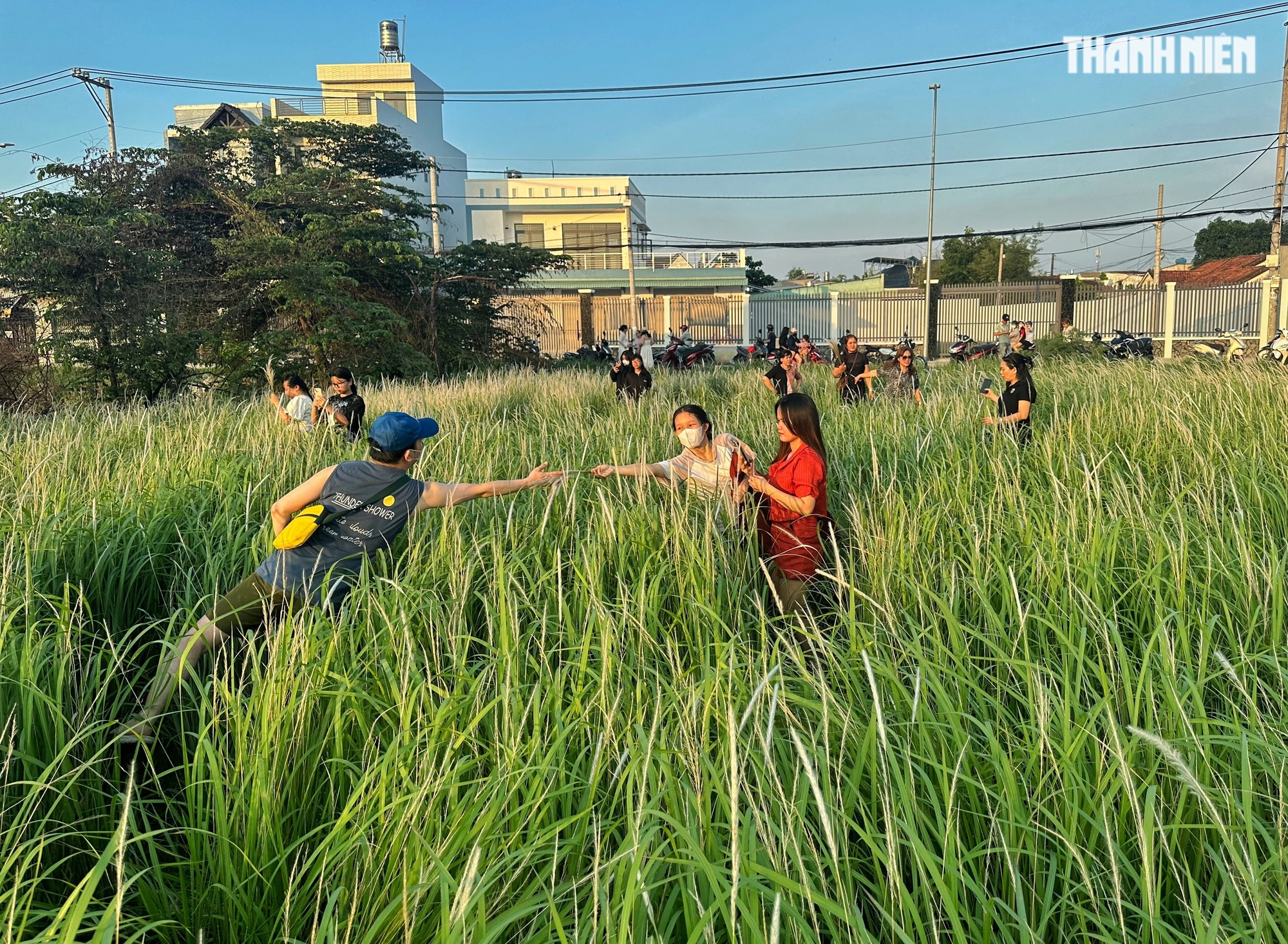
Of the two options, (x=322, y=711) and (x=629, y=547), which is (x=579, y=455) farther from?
(x=322, y=711)

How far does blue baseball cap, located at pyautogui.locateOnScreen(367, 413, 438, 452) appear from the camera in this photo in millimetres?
2994

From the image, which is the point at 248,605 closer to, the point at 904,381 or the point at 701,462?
the point at 701,462

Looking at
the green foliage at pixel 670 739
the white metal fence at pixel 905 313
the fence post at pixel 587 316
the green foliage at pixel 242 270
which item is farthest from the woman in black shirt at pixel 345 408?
the fence post at pixel 587 316

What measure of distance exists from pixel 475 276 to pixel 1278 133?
64.6ft

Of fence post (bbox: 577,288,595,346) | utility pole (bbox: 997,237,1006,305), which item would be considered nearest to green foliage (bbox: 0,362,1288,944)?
fence post (bbox: 577,288,595,346)

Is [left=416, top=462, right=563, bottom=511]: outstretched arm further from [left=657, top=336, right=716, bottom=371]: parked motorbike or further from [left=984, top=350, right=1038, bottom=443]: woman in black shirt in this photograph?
[left=657, top=336, right=716, bottom=371]: parked motorbike

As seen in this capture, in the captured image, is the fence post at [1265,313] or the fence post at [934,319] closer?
the fence post at [1265,313]

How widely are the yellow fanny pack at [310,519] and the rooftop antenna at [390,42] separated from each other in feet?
152

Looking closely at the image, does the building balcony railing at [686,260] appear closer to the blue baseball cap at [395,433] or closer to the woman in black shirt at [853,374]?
the woman in black shirt at [853,374]

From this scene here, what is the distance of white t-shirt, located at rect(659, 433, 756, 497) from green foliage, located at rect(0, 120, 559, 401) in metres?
9.03

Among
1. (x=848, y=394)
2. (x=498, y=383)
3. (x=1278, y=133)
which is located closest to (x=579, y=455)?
(x=848, y=394)

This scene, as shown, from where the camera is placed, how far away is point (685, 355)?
2291 cm

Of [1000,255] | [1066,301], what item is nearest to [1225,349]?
[1066,301]

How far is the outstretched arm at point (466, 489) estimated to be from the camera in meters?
3.11
